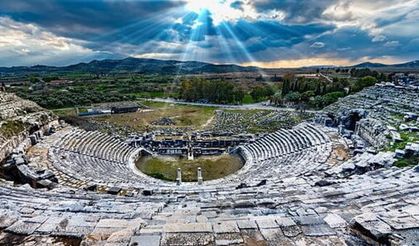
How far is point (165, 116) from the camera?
50219 millimetres

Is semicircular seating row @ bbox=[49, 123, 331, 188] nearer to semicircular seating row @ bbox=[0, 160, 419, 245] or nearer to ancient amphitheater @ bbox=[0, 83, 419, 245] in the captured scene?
ancient amphitheater @ bbox=[0, 83, 419, 245]

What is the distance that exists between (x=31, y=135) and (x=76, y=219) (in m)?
21.3

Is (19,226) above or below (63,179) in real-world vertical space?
above

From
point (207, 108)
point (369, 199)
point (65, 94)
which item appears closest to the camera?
point (369, 199)

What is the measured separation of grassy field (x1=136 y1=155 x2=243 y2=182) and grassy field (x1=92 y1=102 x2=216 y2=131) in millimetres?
12168

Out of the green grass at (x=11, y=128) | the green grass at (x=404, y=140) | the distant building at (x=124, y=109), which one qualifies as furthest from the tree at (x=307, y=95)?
the green grass at (x=11, y=128)

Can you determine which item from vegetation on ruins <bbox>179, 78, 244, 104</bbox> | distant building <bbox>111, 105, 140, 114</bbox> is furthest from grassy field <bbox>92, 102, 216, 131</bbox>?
vegetation on ruins <bbox>179, 78, 244, 104</bbox>

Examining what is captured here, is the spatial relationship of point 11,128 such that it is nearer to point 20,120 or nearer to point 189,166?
point 20,120

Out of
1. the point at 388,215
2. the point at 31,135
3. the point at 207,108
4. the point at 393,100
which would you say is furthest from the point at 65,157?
the point at 207,108

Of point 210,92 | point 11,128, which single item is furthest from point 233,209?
point 210,92

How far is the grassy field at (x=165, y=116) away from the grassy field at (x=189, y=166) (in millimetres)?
12168

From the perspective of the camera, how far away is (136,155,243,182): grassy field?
2444 centimetres

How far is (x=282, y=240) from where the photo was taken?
19.9 ft

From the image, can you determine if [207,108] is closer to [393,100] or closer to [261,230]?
[393,100]
